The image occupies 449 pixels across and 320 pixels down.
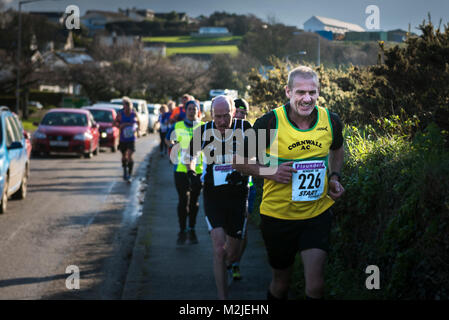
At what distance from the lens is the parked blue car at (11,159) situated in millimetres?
11344

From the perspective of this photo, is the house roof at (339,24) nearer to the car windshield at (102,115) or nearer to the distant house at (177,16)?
the car windshield at (102,115)

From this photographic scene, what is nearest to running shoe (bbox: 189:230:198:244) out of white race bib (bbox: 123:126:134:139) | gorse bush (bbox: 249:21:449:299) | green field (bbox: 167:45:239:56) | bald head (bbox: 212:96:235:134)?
gorse bush (bbox: 249:21:449:299)

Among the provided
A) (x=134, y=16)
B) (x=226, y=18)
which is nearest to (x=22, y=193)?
(x=226, y=18)

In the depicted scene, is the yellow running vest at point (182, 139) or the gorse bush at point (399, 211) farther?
the yellow running vest at point (182, 139)

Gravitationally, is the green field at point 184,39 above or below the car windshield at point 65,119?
above

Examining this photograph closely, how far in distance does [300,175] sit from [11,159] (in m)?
7.84

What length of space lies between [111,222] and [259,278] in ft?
15.3

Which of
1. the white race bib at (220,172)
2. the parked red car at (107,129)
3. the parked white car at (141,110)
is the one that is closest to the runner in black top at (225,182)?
the white race bib at (220,172)

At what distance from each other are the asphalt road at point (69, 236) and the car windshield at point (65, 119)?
577 cm

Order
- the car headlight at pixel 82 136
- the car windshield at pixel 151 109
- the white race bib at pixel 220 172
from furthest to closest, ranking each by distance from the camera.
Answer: the car windshield at pixel 151 109 → the car headlight at pixel 82 136 → the white race bib at pixel 220 172

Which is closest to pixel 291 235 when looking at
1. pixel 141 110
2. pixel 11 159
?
pixel 11 159

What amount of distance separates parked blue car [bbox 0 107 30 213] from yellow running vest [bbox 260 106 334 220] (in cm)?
687

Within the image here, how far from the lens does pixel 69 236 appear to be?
10219mm

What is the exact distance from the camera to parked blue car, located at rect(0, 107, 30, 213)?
11.3m
